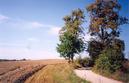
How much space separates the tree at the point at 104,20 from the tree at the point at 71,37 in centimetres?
1044

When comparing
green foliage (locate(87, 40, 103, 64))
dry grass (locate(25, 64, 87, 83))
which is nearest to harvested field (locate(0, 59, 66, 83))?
dry grass (locate(25, 64, 87, 83))

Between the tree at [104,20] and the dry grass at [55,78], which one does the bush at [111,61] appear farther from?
the tree at [104,20]

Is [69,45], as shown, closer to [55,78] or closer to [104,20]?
[104,20]

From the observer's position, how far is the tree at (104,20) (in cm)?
4706

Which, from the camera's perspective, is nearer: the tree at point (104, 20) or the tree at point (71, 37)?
the tree at point (104, 20)

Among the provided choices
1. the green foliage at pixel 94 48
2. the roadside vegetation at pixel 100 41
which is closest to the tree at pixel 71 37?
the roadside vegetation at pixel 100 41

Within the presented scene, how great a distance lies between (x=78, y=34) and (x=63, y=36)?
340cm

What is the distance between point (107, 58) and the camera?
3166 cm

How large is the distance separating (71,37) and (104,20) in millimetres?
14058

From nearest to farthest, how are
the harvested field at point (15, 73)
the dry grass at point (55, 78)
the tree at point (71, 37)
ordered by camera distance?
the dry grass at point (55, 78) < the harvested field at point (15, 73) < the tree at point (71, 37)

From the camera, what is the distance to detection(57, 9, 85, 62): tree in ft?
192

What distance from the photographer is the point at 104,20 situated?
47250mm

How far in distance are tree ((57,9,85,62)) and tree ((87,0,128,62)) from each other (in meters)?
10.4

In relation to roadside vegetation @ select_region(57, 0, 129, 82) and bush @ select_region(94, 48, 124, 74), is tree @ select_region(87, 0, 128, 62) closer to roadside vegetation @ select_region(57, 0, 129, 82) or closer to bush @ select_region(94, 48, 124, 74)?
roadside vegetation @ select_region(57, 0, 129, 82)
